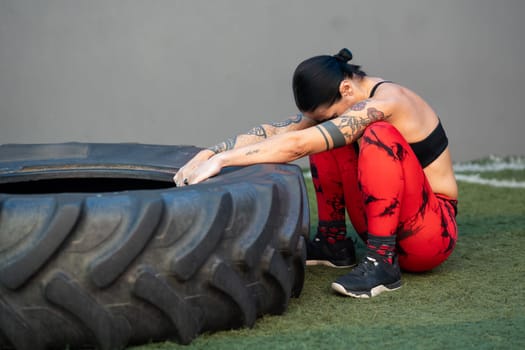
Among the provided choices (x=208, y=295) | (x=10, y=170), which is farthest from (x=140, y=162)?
(x=208, y=295)

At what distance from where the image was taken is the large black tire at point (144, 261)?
1874 mm

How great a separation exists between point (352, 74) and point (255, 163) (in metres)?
0.45

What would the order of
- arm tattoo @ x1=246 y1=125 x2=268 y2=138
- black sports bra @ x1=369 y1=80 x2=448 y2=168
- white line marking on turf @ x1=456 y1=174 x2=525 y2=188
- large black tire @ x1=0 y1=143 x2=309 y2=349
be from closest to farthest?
large black tire @ x1=0 y1=143 x2=309 y2=349
black sports bra @ x1=369 y1=80 x2=448 y2=168
arm tattoo @ x1=246 y1=125 x2=268 y2=138
white line marking on turf @ x1=456 y1=174 x2=525 y2=188

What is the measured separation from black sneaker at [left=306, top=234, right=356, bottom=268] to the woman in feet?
0.46

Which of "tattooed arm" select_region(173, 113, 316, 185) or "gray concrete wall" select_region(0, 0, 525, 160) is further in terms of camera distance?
"gray concrete wall" select_region(0, 0, 525, 160)

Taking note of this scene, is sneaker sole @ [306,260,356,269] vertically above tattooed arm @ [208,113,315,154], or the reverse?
tattooed arm @ [208,113,315,154]

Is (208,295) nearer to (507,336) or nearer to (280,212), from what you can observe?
(280,212)

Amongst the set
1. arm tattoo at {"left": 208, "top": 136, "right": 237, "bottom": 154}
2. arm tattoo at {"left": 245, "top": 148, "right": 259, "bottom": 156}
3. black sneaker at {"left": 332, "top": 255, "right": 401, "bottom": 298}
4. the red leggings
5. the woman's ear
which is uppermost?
the woman's ear

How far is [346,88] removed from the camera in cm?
257

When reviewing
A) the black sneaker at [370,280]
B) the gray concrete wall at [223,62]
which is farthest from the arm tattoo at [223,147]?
the gray concrete wall at [223,62]

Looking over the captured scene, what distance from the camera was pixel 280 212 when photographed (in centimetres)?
219

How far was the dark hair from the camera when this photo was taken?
8.21 ft

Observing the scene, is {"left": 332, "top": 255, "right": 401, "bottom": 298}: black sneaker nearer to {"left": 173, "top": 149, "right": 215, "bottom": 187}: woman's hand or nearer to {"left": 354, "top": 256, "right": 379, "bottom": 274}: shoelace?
{"left": 354, "top": 256, "right": 379, "bottom": 274}: shoelace

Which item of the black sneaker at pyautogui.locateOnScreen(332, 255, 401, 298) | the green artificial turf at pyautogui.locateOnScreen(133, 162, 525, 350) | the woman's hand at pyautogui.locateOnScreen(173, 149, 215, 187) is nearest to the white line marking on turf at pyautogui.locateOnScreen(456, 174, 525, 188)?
the green artificial turf at pyautogui.locateOnScreen(133, 162, 525, 350)
